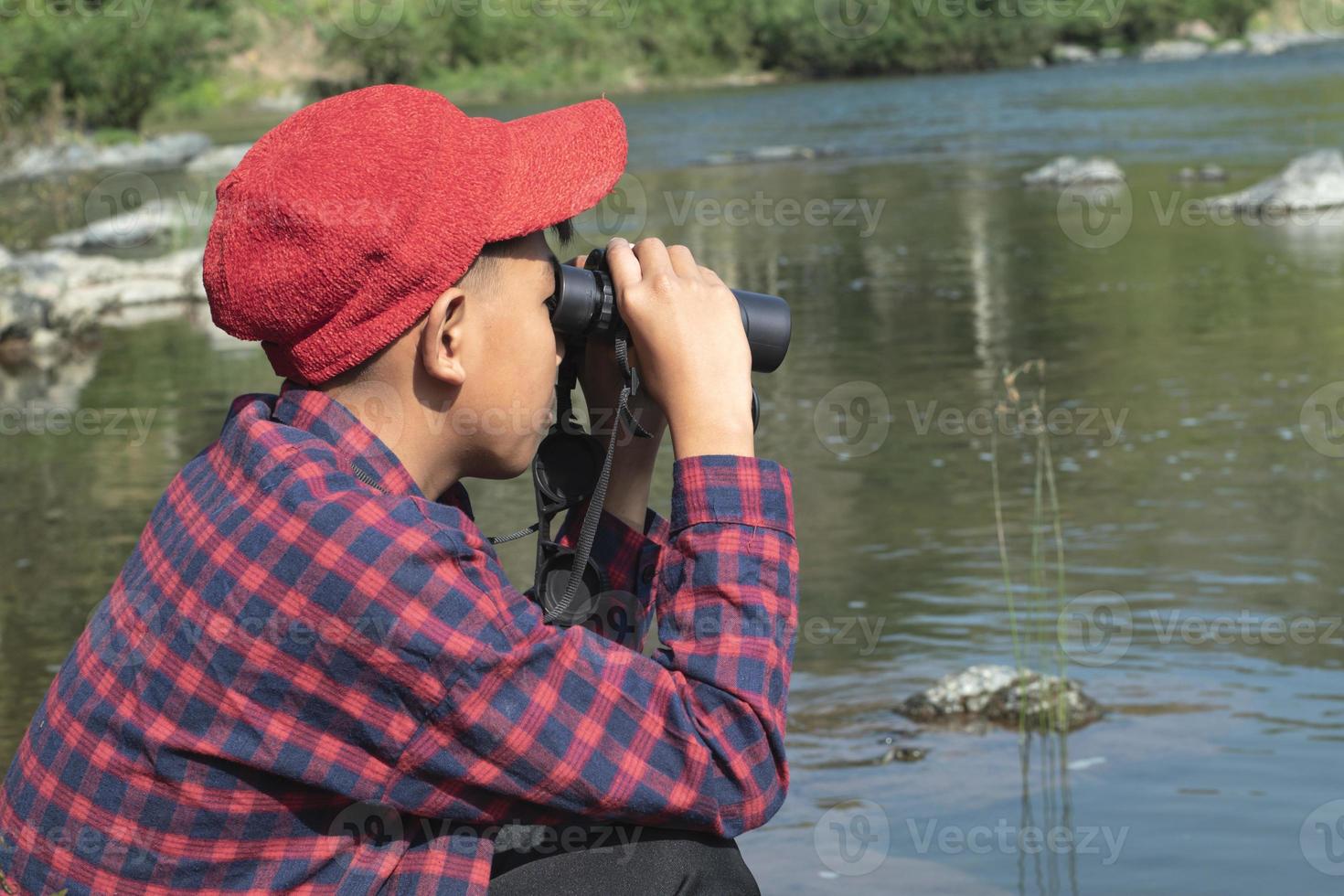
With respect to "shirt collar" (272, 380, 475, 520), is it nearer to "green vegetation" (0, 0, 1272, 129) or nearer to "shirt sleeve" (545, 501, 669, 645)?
"shirt sleeve" (545, 501, 669, 645)

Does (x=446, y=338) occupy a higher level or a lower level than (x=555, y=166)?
lower

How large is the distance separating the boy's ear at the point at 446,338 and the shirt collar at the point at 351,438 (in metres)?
0.09

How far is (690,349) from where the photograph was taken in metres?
1.54

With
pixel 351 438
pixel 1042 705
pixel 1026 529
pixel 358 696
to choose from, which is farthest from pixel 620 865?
pixel 1026 529

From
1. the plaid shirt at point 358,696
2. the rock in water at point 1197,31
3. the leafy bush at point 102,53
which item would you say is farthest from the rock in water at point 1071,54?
the plaid shirt at point 358,696

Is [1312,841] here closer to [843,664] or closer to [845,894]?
[845,894]

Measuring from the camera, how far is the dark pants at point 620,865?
4.91ft

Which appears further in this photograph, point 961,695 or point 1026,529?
point 1026,529

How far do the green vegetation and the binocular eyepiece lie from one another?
3818 centimetres

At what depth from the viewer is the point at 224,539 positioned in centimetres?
135

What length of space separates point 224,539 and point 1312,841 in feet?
7.37

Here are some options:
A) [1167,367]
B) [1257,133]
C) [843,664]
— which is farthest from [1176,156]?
[843,664]

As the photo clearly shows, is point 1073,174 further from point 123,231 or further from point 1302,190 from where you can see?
point 123,231

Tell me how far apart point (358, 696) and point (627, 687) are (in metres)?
0.23
